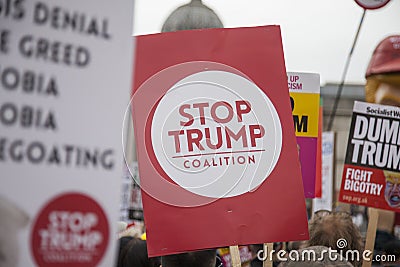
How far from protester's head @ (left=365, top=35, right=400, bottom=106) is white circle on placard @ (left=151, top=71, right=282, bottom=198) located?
303cm

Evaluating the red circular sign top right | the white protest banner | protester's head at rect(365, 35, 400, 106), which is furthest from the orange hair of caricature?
the white protest banner

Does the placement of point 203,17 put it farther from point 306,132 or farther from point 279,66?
point 306,132

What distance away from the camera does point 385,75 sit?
5.58 meters

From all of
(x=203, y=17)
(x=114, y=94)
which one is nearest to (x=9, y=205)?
(x=114, y=94)

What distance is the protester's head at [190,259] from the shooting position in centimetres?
274

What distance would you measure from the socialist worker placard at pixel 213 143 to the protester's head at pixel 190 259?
0.20 m

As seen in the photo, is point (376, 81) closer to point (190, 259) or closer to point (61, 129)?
point (190, 259)

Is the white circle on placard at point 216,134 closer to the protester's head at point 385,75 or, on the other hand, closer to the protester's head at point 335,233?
the protester's head at point 335,233

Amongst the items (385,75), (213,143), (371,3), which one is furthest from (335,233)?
(385,75)

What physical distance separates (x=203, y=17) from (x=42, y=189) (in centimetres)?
189

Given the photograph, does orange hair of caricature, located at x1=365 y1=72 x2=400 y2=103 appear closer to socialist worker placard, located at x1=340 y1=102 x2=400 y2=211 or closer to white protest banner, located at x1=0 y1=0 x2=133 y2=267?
socialist worker placard, located at x1=340 y1=102 x2=400 y2=211

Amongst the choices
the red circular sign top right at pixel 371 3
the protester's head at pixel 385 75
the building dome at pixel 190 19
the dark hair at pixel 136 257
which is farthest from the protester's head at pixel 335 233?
the protester's head at pixel 385 75

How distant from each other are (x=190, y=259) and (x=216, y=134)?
493 mm

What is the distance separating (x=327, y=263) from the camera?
2381 millimetres
